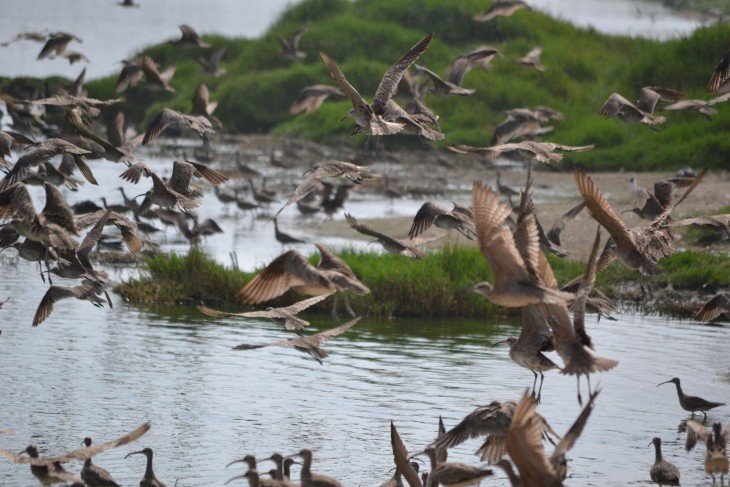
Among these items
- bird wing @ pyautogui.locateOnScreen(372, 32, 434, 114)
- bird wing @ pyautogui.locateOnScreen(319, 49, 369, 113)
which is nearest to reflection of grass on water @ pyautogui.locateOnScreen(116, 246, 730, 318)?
bird wing @ pyautogui.locateOnScreen(372, 32, 434, 114)

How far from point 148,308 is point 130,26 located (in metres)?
56.4

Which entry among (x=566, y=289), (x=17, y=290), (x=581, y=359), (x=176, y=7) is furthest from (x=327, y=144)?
(x=176, y=7)

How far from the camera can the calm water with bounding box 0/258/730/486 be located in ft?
33.1

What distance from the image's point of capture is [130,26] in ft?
227

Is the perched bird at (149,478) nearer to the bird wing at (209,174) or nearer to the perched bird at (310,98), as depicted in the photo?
the bird wing at (209,174)

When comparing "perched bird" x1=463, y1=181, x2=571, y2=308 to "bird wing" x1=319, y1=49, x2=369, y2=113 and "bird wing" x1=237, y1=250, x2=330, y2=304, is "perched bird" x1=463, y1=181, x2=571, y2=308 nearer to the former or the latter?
"bird wing" x1=237, y1=250, x2=330, y2=304

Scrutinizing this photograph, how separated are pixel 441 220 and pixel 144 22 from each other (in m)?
64.2

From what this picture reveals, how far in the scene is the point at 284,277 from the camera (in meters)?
8.95

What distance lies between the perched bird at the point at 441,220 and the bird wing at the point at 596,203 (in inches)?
97.4

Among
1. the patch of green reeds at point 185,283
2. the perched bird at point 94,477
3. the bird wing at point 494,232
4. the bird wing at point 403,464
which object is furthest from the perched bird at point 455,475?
the patch of green reeds at point 185,283

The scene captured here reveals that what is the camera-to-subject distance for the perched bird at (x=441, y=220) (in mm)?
11961

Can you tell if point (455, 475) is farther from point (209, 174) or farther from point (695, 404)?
point (209, 174)

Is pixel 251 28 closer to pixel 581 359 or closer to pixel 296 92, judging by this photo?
pixel 296 92

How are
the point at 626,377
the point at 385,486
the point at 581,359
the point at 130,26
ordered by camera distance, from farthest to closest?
1. the point at 130,26
2. the point at 626,377
3. the point at 385,486
4. the point at 581,359
